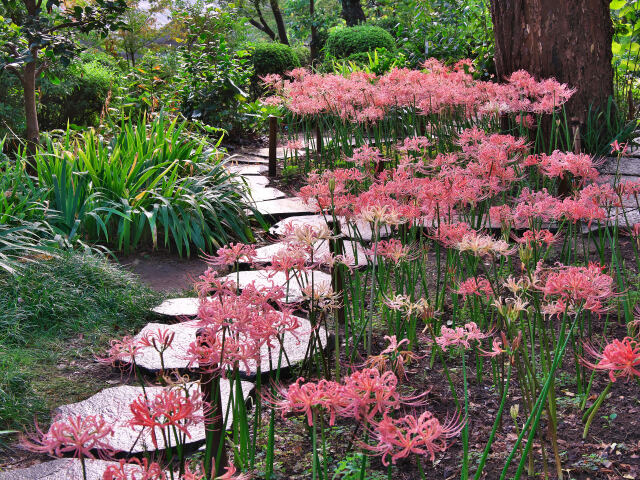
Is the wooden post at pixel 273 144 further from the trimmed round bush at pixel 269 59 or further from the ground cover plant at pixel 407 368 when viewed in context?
the trimmed round bush at pixel 269 59

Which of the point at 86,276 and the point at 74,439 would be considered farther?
the point at 86,276

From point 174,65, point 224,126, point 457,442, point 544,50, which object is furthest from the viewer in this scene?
point 174,65

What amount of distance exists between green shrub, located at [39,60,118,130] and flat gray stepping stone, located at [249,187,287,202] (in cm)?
473

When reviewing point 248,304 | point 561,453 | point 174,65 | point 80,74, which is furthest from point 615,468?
point 174,65

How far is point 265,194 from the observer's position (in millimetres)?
6105

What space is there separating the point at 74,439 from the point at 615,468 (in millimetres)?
1615

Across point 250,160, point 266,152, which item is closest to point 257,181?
point 250,160

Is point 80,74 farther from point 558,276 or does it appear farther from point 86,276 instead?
point 558,276

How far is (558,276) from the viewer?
1.57 metres

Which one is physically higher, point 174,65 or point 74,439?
point 174,65

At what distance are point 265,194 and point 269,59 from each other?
7.74 metres

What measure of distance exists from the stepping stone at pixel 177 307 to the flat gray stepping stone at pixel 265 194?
7.54 ft

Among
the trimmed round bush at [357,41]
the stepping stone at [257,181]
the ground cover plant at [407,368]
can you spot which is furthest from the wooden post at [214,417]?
the trimmed round bush at [357,41]

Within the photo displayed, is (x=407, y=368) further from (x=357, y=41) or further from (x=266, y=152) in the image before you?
(x=357, y=41)
